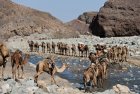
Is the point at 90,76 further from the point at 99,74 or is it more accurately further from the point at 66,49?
the point at 66,49

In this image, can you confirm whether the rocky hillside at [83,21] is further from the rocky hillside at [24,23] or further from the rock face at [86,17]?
the rocky hillside at [24,23]

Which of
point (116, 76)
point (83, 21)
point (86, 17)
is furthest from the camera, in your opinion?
point (86, 17)

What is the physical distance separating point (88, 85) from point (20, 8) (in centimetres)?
9272

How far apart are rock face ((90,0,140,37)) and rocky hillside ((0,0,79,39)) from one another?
34.6 feet

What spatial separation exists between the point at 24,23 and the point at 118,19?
21.7 meters

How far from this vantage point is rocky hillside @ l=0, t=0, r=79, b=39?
99600 millimetres


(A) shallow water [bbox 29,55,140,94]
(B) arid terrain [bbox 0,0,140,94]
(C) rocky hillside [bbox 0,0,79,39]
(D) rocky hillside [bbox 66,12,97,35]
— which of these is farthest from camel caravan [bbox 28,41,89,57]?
(D) rocky hillside [bbox 66,12,97,35]

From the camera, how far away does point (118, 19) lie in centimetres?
8975

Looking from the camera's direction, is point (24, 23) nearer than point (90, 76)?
No

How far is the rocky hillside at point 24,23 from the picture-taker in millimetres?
99600

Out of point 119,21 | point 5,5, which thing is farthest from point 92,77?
point 5,5

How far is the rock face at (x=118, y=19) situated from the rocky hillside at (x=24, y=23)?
1054cm

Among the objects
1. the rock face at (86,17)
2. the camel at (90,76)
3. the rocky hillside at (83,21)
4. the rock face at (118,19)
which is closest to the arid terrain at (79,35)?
the rock face at (118,19)

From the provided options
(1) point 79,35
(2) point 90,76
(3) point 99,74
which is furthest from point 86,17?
(2) point 90,76
